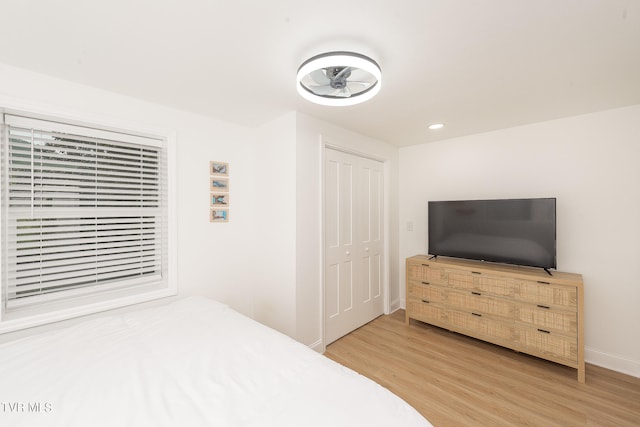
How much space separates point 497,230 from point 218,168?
2.96 m

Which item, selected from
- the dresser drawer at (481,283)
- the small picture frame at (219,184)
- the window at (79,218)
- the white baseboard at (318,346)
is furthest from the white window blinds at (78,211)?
the dresser drawer at (481,283)

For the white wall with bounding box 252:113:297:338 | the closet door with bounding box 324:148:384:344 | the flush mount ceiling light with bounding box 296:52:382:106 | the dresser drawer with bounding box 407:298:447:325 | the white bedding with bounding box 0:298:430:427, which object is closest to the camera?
the white bedding with bounding box 0:298:430:427

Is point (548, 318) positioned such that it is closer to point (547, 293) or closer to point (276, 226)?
point (547, 293)

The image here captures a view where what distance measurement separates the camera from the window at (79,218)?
1.78 metres

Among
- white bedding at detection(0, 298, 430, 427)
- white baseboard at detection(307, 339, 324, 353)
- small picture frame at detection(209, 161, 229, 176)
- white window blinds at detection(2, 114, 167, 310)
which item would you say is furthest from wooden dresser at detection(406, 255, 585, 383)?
white window blinds at detection(2, 114, 167, 310)

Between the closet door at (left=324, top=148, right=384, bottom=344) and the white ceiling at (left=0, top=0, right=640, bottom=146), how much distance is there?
3.08ft

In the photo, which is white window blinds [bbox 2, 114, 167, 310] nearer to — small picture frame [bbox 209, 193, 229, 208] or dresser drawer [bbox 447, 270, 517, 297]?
small picture frame [bbox 209, 193, 229, 208]

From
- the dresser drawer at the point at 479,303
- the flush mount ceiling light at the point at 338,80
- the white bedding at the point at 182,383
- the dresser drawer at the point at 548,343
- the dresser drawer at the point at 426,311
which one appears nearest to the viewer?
the white bedding at the point at 182,383

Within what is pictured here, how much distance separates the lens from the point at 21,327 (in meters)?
1.71

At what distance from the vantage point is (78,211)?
198cm

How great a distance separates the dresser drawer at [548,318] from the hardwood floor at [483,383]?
15.6 inches

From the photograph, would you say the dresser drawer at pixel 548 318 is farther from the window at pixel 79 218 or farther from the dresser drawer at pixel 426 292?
the window at pixel 79 218

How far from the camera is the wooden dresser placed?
7.34 ft

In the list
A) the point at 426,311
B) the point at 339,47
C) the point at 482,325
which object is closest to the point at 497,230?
the point at 482,325
